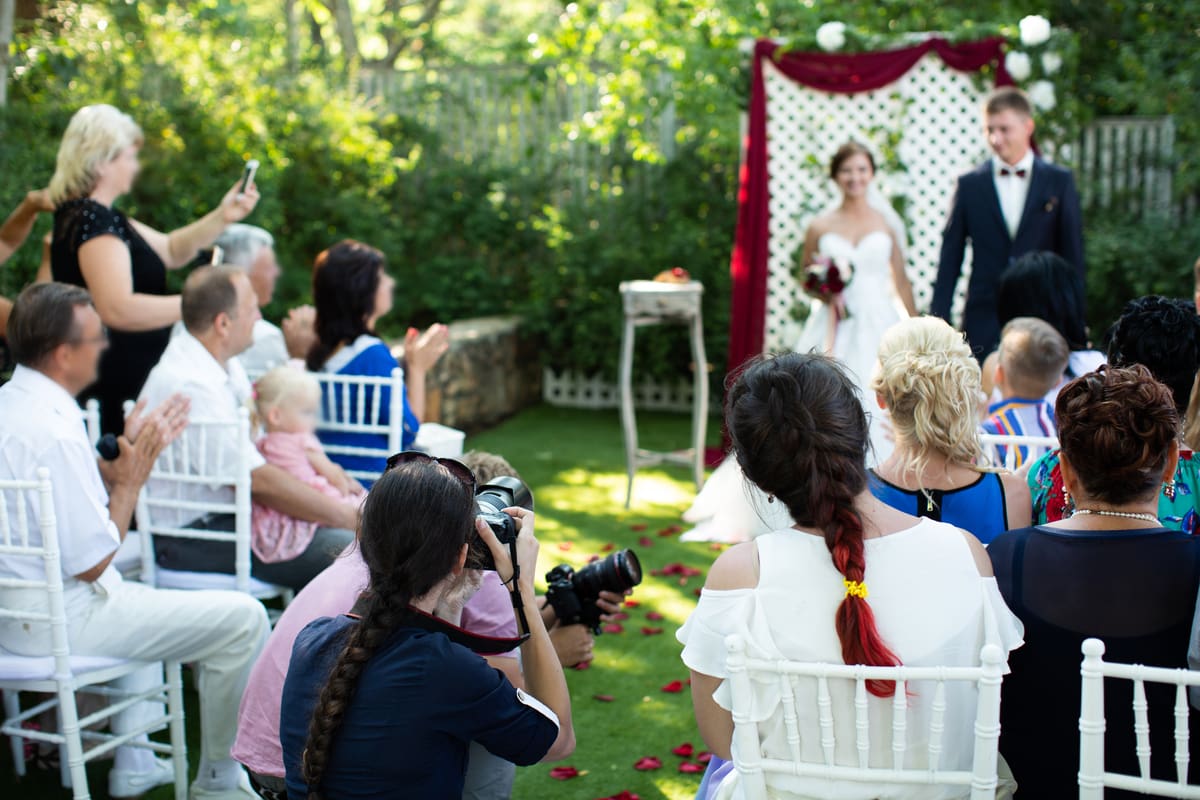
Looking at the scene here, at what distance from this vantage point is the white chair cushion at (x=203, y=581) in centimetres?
333

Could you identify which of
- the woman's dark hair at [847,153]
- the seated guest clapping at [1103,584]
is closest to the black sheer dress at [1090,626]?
the seated guest clapping at [1103,584]

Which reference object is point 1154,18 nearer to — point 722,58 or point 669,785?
point 722,58

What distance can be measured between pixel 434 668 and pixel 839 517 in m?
0.66

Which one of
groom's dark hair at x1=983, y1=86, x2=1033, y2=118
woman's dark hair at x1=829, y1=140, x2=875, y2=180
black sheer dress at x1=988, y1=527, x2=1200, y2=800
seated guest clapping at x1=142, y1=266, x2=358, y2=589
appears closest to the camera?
black sheer dress at x1=988, y1=527, x2=1200, y2=800

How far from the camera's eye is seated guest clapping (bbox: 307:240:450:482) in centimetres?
404

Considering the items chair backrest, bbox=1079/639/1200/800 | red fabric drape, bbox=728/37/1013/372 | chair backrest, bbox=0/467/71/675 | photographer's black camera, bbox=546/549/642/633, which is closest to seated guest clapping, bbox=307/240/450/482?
chair backrest, bbox=0/467/71/675

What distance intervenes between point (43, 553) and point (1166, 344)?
2486 millimetres

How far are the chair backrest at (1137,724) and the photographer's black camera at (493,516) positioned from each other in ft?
3.13

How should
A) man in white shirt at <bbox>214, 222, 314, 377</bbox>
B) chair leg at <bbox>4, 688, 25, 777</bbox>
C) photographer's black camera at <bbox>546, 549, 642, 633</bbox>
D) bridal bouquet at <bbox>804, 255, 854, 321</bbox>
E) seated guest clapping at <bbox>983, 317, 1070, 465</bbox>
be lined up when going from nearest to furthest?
photographer's black camera at <bbox>546, 549, 642, 633</bbox> < chair leg at <bbox>4, 688, 25, 777</bbox> < seated guest clapping at <bbox>983, 317, 1070, 465</bbox> < man in white shirt at <bbox>214, 222, 314, 377</bbox> < bridal bouquet at <bbox>804, 255, 854, 321</bbox>

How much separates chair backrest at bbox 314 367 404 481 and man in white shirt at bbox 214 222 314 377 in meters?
0.61

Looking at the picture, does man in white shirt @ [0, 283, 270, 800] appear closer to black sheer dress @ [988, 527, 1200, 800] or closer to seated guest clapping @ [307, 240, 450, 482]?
seated guest clapping @ [307, 240, 450, 482]

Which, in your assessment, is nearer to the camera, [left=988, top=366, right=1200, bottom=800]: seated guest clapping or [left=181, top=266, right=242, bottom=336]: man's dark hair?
[left=988, top=366, right=1200, bottom=800]: seated guest clapping

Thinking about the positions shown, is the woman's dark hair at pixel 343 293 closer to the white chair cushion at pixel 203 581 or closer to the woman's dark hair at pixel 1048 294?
the white chair cushion at pixel 203 581

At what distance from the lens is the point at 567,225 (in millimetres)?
8602
